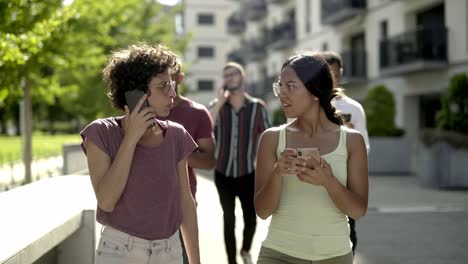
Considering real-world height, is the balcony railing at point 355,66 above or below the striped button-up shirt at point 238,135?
above

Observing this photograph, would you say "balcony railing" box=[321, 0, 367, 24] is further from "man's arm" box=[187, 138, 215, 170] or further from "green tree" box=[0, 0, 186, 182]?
"man's arm" box=[187, 138, 215, 170]

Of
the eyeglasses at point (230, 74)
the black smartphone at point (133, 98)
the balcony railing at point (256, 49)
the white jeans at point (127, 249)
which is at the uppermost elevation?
the balcony railing at point (256, 49)

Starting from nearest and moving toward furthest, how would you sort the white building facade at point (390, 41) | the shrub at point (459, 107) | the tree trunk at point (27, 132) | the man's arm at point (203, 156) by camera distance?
the man's arm at point (203, 156) < the tree trunk at point (27, 132) < the shrub at point (459, 107) < the white building facade at point (390, 41)

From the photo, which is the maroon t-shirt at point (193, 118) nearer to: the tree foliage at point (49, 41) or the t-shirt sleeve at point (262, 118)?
the tree foliage at point (49, 41)

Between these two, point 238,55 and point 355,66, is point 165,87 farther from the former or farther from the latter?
point 238,55

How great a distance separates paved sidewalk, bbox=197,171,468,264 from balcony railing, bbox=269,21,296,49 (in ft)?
80.6

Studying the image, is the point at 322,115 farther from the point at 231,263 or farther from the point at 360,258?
the point at 360,258

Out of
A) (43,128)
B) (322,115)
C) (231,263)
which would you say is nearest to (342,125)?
(322,115)

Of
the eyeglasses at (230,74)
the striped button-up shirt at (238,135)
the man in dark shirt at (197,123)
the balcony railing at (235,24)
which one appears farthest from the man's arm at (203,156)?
the balcony railing at (235,24)

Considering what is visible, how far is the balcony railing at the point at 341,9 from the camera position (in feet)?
90.7

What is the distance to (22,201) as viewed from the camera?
4535 mm

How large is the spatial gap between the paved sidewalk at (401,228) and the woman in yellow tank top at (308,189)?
403 cm

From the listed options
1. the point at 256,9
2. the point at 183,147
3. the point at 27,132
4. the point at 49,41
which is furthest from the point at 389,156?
the point at 256,9

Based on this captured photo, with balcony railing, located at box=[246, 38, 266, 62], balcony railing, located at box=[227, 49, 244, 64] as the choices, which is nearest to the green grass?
balcony railing, located at box=[246, 38, 266, 62]
